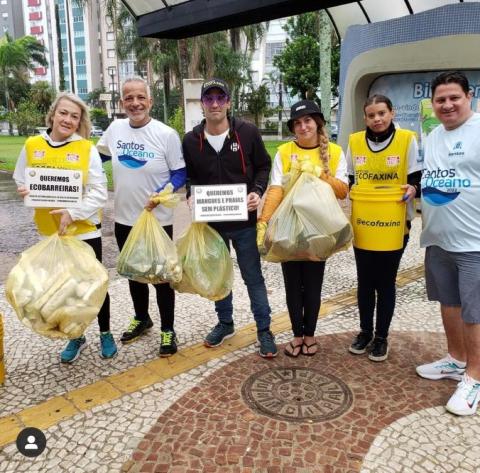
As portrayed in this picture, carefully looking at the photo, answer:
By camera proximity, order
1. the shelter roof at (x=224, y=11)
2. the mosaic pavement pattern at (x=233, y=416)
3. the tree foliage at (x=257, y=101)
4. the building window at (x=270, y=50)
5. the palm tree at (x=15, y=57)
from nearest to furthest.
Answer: the mosaic pavement pattern at (x=233, y=416)
the shelter roof at (x=224, y=11)
the tree foliage at (x=257, y=101)
the palm tree at (x=15, y=57)
the building window at (x=270, y=50)

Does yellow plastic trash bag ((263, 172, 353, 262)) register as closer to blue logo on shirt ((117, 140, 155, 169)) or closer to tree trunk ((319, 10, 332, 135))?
blue logo on shirt ((117, 140, 155, 169))

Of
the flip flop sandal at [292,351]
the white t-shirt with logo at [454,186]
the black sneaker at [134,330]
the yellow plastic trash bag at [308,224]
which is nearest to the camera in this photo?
the white t-shirt with logo at [454,186]

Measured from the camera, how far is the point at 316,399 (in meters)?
2.87

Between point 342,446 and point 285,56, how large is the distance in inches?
1046

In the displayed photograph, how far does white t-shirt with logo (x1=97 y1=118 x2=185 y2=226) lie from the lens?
325 centimetres

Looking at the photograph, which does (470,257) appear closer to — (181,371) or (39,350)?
(181,371)

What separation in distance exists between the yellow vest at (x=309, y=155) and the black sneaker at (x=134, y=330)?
1681mm

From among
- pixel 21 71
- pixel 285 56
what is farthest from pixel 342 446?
pixel 21 71

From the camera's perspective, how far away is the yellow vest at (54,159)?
3.04m

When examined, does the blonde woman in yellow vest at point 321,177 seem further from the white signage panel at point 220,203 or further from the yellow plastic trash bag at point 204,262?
the yellow plastic trash bag at point 204,262

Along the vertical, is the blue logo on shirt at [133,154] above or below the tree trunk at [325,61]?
below

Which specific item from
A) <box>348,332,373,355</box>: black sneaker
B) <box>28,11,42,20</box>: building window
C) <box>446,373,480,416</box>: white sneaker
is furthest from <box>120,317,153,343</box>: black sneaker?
<box>28,11,42,20</box>: building window

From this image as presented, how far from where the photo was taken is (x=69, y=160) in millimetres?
3055

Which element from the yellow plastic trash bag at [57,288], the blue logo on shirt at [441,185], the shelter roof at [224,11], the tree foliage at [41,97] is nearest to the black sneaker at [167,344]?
the yellow plastic trash bag at [57,288]
